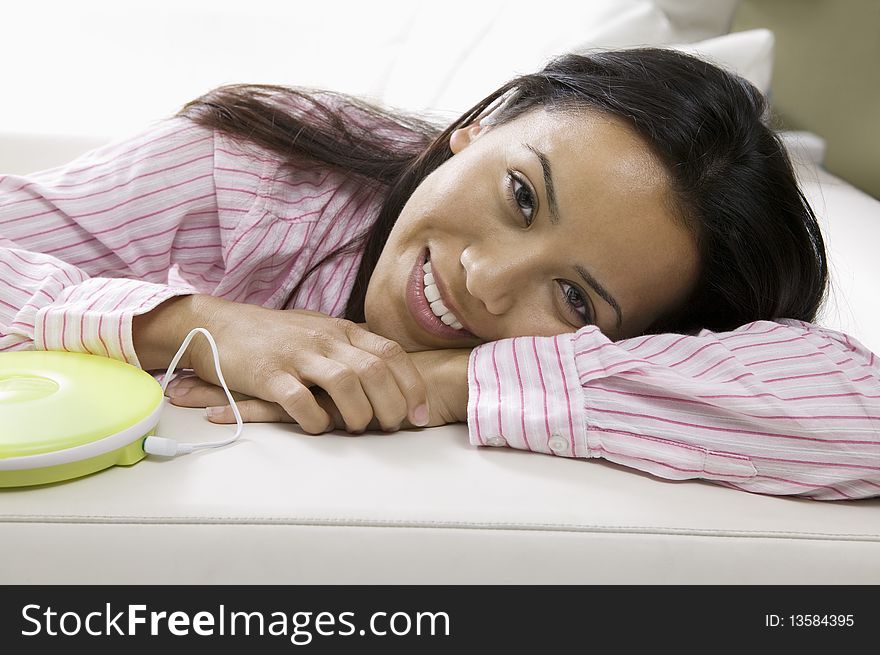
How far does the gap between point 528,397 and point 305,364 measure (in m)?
0.22

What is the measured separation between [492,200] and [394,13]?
1252 millimetres

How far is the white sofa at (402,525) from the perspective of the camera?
731 millimetres

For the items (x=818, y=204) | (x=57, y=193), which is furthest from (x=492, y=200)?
(x=818, y=204)

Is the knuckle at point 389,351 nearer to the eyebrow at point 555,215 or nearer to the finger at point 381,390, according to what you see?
the finger at point 381,390

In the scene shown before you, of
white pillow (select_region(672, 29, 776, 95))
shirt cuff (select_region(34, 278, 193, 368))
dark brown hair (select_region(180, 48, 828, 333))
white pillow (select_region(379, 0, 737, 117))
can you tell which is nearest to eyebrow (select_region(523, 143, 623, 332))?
dark brown hair (select_region(180, 48, 828, 333))

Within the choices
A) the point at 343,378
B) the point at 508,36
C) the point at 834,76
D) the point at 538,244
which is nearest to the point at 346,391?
the point at 343,378

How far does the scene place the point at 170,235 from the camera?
1.21 m

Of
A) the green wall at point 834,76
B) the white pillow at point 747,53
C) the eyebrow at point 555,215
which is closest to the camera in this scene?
the eyebrow at point 555,215

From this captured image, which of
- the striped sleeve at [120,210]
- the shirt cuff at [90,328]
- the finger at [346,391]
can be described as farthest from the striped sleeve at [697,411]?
the striped sleeve at [120,210]

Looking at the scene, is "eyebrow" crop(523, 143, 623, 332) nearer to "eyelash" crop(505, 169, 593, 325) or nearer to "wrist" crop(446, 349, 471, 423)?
"eyelash" crop(505, 169, 593, 325)

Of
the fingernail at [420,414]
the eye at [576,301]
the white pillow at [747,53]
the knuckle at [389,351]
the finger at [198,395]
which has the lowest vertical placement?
the finger at [198,395]

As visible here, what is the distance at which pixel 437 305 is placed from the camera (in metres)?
1.01

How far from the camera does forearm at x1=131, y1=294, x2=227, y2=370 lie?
97 centimetres

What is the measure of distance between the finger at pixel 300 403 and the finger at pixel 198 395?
0.07m
